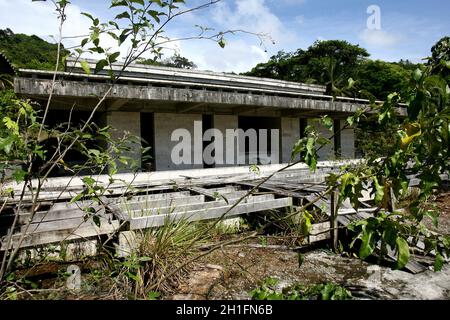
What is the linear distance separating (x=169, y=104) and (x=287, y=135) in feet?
21.1

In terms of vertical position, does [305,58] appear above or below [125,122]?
above

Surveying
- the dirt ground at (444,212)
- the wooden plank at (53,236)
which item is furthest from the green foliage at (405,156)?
the dirt ground at (444,212)

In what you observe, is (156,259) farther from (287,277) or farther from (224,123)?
(224,123)

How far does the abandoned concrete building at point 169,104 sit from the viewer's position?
28.4 ft

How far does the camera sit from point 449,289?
3553 millimetres

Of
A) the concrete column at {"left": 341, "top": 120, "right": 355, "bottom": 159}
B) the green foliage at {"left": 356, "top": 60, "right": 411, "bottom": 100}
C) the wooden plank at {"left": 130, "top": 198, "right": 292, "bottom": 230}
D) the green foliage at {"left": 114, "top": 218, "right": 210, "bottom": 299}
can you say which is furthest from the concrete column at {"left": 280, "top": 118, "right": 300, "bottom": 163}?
the green foliage at {"left": 356, "top": 60, "right": 411, "bottom": 100}

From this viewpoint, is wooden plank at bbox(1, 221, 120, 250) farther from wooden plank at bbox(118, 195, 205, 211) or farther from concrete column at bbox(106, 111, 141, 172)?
concrete column at bbox(106, 111, 141, 172)

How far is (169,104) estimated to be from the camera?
1189cm

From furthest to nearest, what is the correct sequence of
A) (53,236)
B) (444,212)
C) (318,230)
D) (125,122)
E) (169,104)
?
(169,104)
(125,122)
(444,212)
(318,230)
(53,236)

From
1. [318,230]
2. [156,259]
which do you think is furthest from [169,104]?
[156,259]

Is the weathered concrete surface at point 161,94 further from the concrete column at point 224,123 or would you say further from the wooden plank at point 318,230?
the wooden plank at point 318,230

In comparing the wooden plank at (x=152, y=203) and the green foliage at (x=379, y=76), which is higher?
the green foliage at (x=379, y=76)
